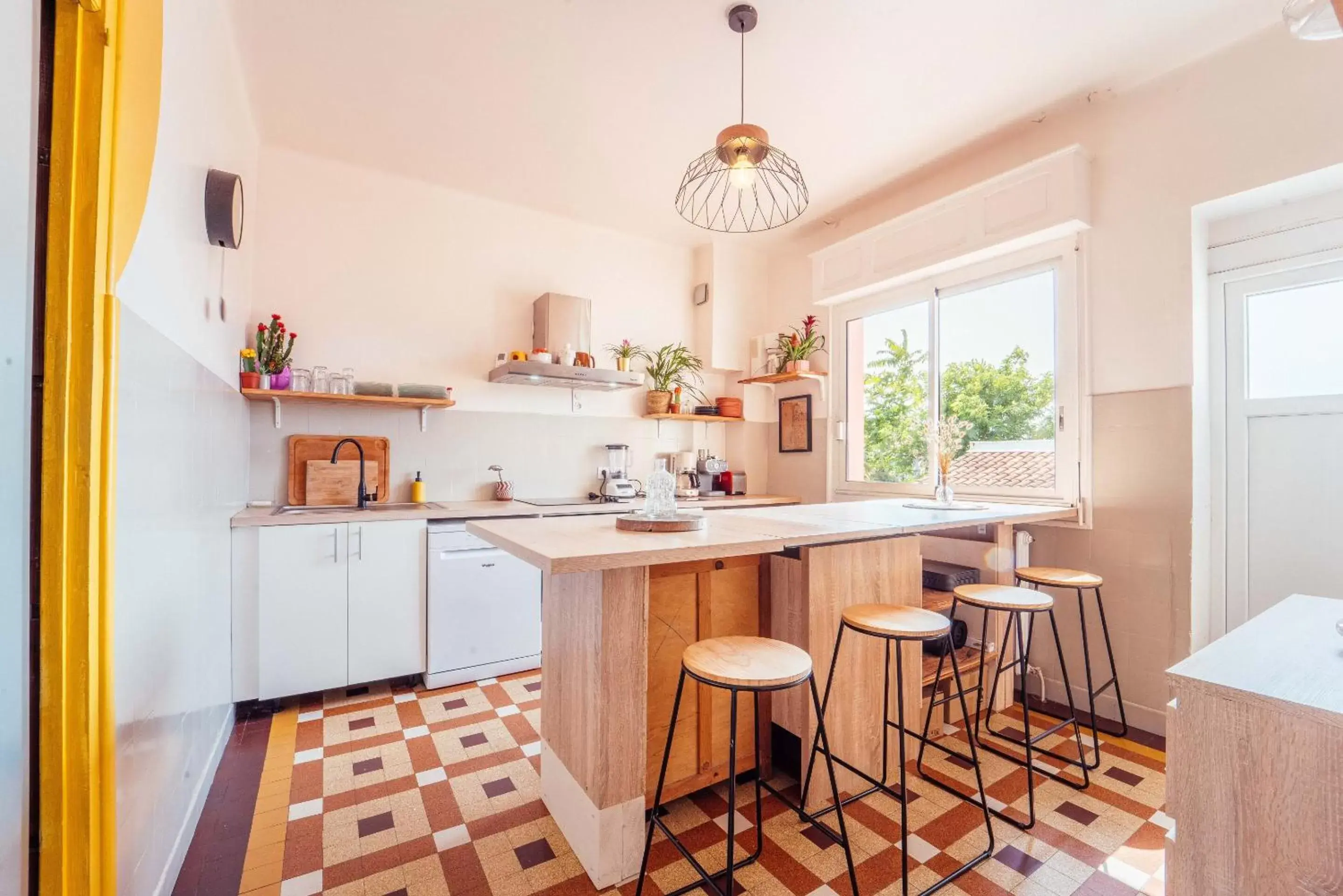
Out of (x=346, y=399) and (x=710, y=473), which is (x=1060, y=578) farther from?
(x=346, y=399)

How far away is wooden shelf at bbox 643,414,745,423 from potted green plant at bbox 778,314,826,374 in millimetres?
566

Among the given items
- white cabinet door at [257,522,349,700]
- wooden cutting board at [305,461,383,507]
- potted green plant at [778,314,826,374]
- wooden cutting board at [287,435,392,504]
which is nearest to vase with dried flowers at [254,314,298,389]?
wooden cutting board at [287,435,392,504]

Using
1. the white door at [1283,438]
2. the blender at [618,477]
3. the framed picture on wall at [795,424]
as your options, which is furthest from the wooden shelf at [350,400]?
the white door at [1283,438]

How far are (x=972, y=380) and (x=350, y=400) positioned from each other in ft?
11.9

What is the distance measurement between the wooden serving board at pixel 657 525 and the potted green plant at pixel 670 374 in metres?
2.56

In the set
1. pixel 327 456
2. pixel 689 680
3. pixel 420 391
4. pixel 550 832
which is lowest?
pixel 550 832

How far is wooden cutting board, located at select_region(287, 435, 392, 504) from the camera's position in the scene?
3.26 meters

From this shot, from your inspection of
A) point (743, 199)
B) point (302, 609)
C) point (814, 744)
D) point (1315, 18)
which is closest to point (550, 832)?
point (814, 744)

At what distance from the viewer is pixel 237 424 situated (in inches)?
112

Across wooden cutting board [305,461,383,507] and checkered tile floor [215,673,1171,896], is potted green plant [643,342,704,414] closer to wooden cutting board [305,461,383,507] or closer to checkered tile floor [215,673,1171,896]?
wooden cutting board [305,461,383,507]

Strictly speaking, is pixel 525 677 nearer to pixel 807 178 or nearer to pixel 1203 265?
pixel 807 178

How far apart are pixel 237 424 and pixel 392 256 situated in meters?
1.41

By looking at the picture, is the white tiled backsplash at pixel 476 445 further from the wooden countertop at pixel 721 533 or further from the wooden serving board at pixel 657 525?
the wooden serving board at pixel 657 525

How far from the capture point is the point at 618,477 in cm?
427
